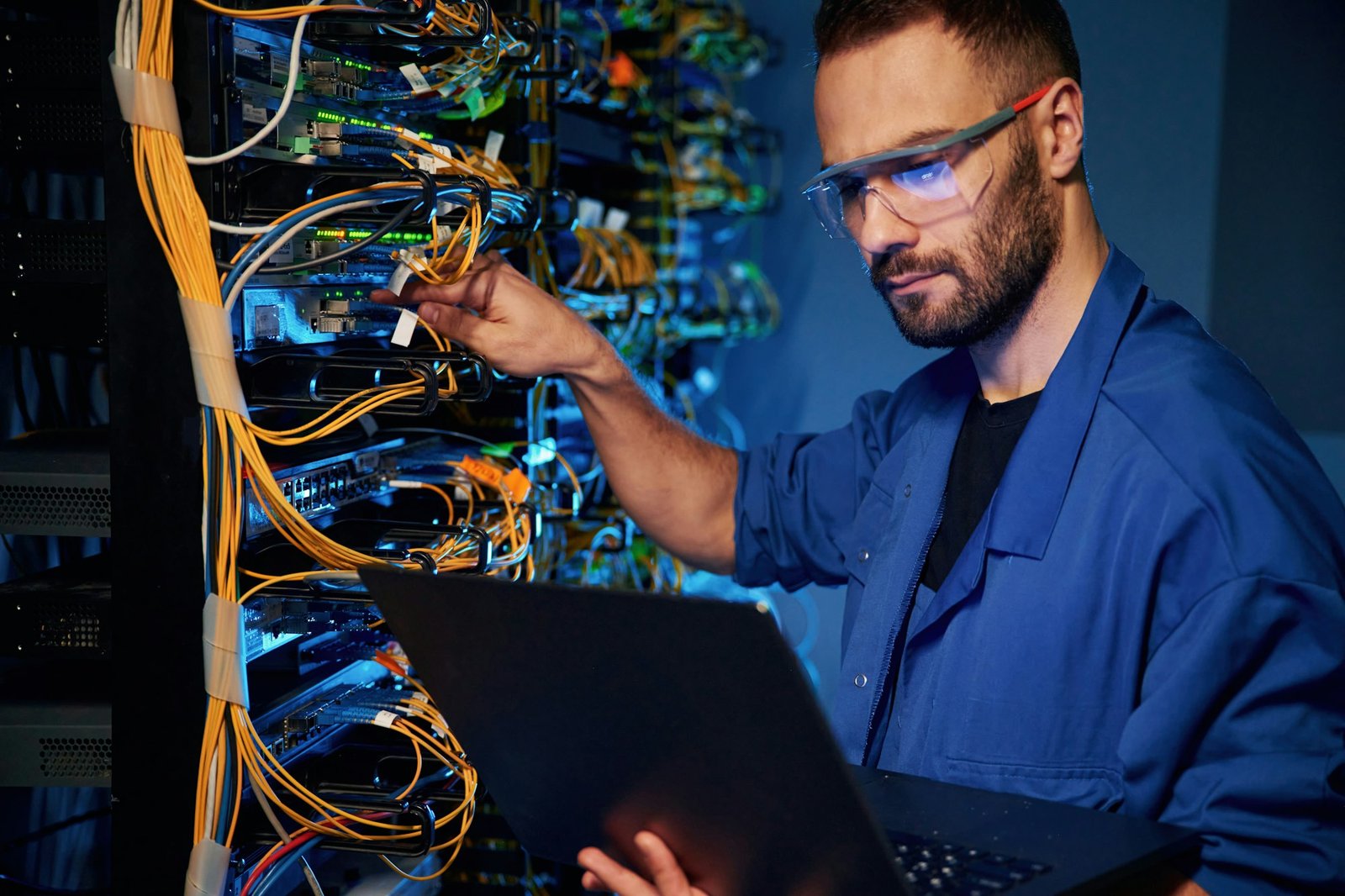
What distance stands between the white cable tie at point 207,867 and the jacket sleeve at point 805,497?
90cm

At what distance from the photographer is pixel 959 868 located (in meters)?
0.96

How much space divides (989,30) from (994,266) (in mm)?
267

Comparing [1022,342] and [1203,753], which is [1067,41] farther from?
[1203,753]

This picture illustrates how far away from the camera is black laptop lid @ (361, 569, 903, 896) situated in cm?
84

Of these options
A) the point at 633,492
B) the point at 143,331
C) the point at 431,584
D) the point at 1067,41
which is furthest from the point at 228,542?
the point at 1067,41

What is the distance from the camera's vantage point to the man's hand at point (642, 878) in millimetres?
1008

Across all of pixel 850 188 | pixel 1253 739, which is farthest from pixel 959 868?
pixel 850 188

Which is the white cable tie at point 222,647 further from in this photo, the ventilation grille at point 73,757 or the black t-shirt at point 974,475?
the black t-shirt at point 974,475

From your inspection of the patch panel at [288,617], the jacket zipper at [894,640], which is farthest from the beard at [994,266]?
the patch panel at [288,617]

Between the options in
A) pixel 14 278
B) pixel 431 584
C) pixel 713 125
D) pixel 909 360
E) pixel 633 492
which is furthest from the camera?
pixel 909 360

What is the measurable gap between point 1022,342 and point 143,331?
3.27ft

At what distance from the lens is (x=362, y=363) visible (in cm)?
134

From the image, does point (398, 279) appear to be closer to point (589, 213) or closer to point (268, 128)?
point (268, 128)

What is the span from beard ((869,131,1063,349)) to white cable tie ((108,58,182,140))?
80 centimetres
